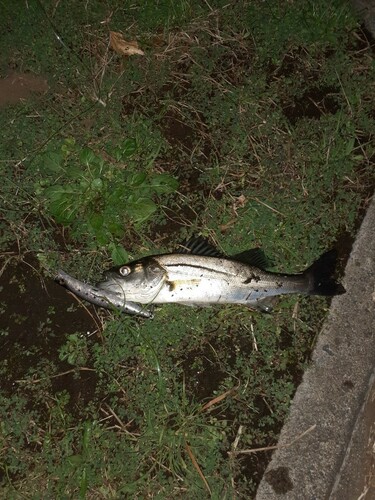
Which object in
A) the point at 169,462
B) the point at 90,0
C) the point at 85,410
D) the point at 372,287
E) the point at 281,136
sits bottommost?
the point at 169,462

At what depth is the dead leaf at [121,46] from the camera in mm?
4395

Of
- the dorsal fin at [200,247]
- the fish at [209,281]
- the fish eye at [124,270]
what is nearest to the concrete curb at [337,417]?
the fish at [209,281]

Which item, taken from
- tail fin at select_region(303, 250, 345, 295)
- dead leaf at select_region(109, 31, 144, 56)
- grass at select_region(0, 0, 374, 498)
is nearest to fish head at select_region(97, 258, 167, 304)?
grass at select_region(0, 0, 374, 498)

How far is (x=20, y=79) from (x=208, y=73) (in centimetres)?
181

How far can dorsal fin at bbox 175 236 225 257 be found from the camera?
3785 millimetres

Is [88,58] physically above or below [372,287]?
above

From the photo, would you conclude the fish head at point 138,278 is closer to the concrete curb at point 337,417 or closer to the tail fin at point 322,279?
the tail fin at point 322,279

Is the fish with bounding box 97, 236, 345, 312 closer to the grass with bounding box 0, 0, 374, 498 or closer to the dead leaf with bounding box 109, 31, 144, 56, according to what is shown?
the grass with bounding box 0, 0, 374, 498

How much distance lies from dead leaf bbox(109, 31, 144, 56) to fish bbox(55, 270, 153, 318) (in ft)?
7.39

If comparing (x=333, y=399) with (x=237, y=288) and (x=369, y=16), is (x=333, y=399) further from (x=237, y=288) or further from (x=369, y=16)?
(x=369, y=16)

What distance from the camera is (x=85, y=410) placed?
12.0 ft

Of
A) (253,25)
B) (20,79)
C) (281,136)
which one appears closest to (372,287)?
(281,136)

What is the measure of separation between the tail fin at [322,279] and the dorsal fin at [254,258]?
0.34m

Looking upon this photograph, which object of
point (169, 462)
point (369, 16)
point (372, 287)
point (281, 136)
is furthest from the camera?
point (369, 16)
